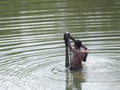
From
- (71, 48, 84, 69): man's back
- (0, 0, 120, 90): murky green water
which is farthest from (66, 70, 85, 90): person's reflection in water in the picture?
(71, 48, 84, 69): man's back

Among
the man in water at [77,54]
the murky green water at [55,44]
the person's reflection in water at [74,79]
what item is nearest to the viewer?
the person's reflection in water at [74,79]

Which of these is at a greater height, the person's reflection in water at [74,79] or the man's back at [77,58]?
the man's back at [77,58]

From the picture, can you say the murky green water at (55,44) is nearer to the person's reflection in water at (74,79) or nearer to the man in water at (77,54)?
the person's reflection in water at (74,79)

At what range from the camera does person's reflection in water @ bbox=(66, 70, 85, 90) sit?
53.6 feet

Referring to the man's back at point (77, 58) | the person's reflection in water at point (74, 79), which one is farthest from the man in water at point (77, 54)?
the person's reflection in water at point (74, 79)

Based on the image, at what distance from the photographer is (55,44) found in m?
21.2

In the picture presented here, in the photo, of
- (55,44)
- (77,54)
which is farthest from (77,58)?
(55,44)

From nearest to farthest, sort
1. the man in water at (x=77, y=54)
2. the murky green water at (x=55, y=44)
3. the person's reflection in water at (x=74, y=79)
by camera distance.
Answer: the person's reflection in water at (x=74, y=79) < the murky green water at (x=55, y=44) < the man in water at (x=77, y=54)

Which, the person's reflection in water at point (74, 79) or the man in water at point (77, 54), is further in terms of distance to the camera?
the man in water at point (77, 54)

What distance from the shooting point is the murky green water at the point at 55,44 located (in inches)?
657

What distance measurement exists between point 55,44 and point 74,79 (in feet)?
14.4

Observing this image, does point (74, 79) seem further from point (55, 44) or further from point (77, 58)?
point (55, 44)

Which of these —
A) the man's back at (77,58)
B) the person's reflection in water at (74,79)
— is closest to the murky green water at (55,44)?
the person's reflection in water at (74,79)

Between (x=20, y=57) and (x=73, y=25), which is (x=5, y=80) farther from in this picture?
(x=73, y=25)
